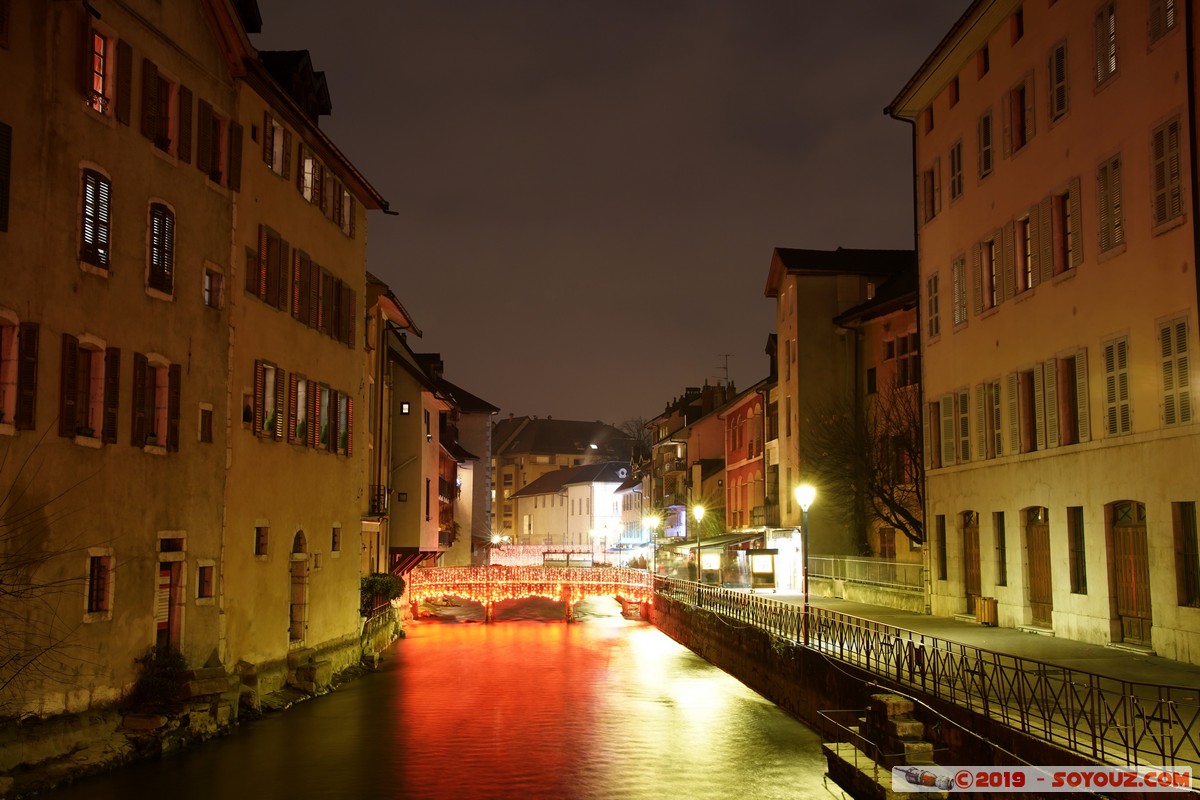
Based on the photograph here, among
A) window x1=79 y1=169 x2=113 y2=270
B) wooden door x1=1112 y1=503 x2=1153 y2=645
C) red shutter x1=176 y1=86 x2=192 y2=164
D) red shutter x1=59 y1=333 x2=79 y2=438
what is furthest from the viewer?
red shutter x1=176 y1=86 x2=192 y2=164

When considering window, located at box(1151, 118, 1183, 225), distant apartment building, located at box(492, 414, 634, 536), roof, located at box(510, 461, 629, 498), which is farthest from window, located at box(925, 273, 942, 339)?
distant apartment building, located at box(492, 414, 634, 536)

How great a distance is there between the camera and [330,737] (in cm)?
2530

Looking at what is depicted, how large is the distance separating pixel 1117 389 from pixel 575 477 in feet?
398

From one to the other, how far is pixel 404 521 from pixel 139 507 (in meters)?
26.2

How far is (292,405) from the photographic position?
28.8m

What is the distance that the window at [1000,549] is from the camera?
28859mm

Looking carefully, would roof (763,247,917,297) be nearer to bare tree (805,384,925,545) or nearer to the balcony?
bare tree (805,384,925,545)

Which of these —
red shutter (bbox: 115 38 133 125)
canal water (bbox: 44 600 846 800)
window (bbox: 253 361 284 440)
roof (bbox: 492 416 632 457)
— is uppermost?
roof (bbox: 492 416 632 457)

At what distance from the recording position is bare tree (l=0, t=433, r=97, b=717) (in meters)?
17.5

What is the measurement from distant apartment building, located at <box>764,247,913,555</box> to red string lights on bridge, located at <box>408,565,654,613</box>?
10.3 m

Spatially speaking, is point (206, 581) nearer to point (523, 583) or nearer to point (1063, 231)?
point (1063, 231)

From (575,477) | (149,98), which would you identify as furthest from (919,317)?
(575,477)

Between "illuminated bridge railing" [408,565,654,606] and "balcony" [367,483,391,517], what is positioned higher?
"balcony" [367,483,391,517]

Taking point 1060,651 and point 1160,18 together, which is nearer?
point 1160,18
